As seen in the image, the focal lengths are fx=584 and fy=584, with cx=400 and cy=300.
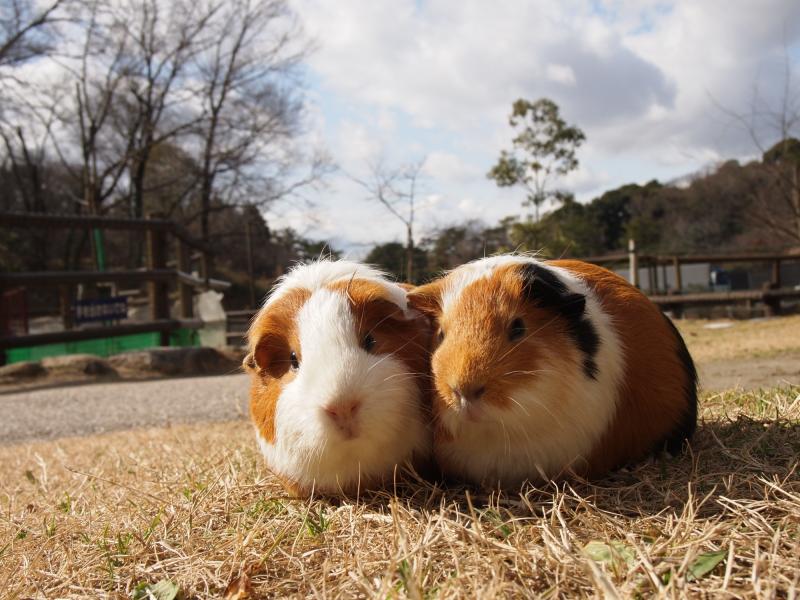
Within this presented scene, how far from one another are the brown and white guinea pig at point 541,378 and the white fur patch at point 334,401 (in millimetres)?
124

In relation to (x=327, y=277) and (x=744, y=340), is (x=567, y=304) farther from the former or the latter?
(x=744, y=340)

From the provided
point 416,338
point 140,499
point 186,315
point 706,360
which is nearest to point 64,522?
point 140,499

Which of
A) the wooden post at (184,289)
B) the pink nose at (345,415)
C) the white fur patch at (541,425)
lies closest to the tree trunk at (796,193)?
the wooden post at (184,289)

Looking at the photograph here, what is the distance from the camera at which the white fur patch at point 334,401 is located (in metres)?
1.72

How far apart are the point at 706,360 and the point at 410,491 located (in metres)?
5.64

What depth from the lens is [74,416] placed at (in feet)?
19.8

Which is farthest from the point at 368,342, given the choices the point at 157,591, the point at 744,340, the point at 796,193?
the point at 796,193

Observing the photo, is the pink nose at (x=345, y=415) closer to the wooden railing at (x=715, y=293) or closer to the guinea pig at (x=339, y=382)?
the guinea pig at (x=339, y=382)

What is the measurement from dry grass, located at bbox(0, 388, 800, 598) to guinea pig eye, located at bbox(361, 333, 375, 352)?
1.55 feet

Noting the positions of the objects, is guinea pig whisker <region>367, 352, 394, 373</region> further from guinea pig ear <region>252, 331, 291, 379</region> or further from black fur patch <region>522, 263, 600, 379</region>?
black fur patch <region>522, 263, 600, 379</region>

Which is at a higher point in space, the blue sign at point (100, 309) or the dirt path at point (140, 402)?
the blue sign at point (100, 309)

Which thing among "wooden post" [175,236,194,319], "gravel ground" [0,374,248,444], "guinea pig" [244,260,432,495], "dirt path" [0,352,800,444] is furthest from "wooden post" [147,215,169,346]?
"guinea pig" [244,260,432,495]

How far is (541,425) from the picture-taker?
179cm

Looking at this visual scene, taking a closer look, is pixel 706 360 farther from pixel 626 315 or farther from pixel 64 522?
pixel 64 522
